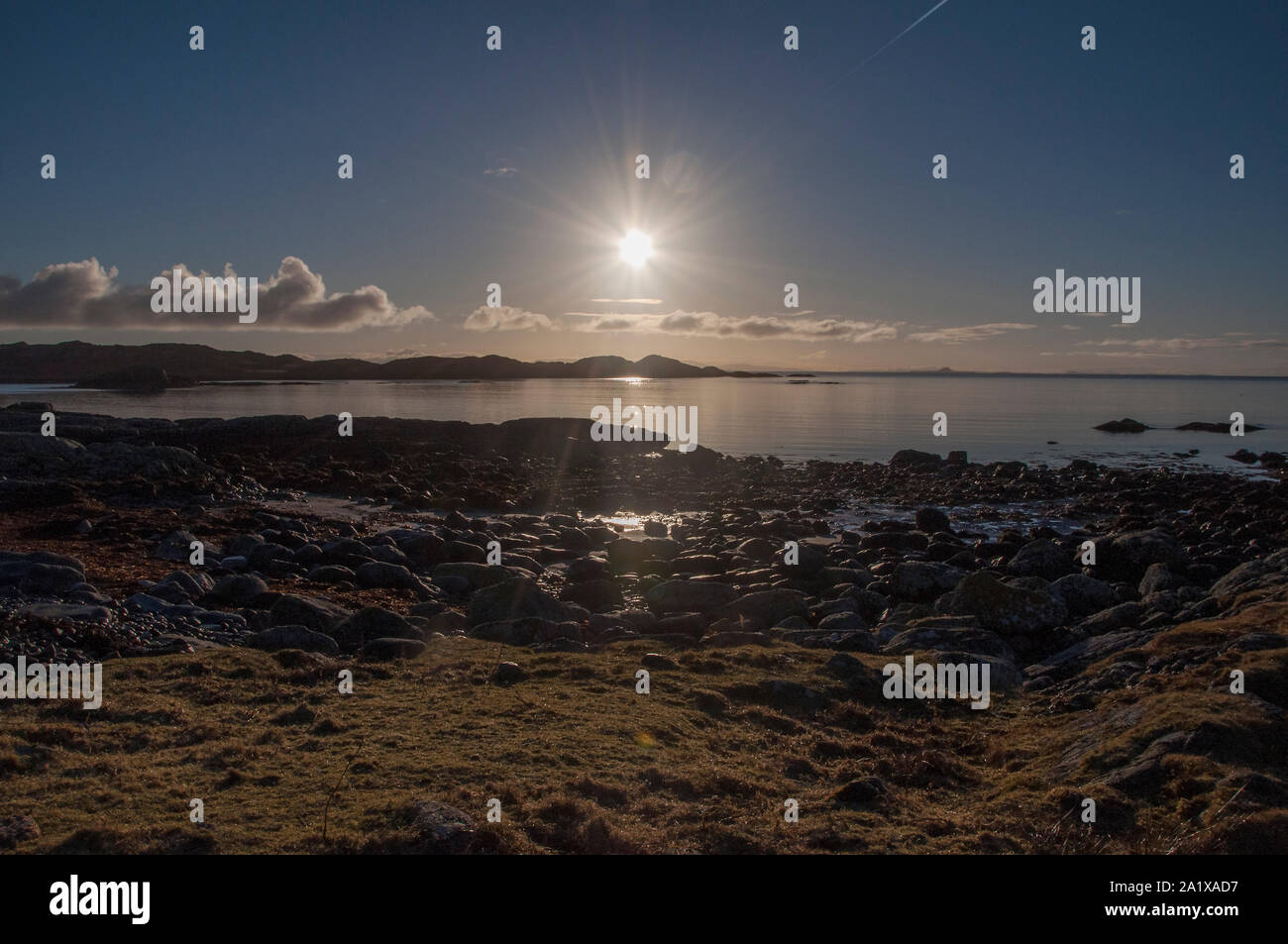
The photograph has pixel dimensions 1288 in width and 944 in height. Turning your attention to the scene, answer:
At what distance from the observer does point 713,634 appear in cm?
1325

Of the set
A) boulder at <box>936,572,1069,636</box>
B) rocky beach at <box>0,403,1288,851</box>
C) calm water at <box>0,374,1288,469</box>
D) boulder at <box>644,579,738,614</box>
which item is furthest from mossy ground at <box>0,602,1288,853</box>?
calm water at <box>0,374,1288,469</box>

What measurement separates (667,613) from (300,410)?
196 feet

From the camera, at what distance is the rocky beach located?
6.46m

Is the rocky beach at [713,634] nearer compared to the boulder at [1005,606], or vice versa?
the rocky beach at [713,634]

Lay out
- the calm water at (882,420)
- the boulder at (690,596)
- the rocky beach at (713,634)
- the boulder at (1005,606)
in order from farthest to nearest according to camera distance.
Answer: the calm water at (882,420) → the boulder at (690,596) → the boulder at (1005,606) → the rocky beach at (713,634)

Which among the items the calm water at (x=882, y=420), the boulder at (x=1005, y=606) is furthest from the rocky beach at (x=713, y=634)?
the calm water at (x=882, y=420)

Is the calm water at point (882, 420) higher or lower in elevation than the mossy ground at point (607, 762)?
higher

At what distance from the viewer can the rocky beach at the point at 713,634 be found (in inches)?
255

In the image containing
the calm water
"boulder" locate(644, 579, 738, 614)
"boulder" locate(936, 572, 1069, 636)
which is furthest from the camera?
the calm water

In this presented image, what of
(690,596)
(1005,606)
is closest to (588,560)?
(690,596)

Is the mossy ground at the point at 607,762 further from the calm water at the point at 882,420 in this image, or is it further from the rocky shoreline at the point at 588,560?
the calm water at the point at 882,420

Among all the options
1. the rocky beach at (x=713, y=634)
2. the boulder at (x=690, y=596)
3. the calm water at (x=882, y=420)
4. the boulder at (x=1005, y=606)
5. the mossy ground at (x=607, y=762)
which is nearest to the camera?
the mossy ground at (x=607, y=762)

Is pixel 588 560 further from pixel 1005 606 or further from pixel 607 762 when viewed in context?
pixel 607 762

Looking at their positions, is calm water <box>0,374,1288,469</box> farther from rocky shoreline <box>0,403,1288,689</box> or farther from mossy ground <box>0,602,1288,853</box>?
mossy ground <box>0,602,1288,853</box>
